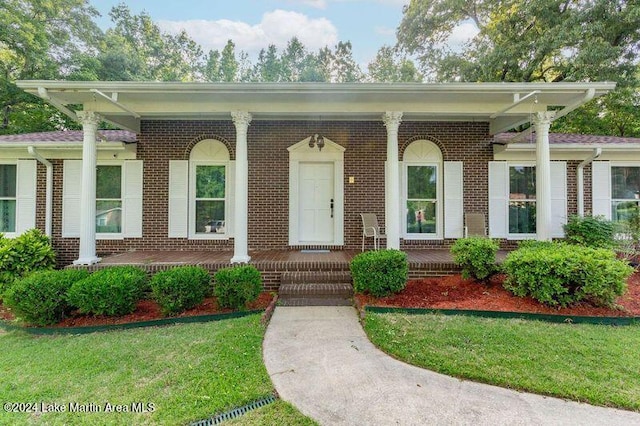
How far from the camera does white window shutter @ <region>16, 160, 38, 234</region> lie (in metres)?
6.98

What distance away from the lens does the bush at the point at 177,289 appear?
13.8 feet

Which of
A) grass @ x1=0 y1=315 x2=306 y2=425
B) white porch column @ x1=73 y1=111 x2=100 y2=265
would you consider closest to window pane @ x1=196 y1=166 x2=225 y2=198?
white porch column @ x1=73 y1=111 x2=100 y2=265

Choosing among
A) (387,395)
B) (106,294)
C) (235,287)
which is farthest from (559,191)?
(106,294)

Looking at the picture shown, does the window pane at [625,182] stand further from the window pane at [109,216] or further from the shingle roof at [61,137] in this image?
the window pane at [109,216]

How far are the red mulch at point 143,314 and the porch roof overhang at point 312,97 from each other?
3.36 meters

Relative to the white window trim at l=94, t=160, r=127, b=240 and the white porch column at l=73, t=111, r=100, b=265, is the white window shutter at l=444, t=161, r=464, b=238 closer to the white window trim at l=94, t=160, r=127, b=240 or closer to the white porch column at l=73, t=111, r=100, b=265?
the white porch column at l=73, t=111, r=100, b=265

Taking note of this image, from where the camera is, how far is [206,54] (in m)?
22.9

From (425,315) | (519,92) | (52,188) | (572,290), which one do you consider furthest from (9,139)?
(572,290)

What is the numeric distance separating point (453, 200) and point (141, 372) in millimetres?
6729

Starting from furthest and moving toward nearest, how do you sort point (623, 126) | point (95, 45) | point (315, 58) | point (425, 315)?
1. point (315, 58)
2. point (95, 45)
3. point (623, 126)
4. point (425, 315)

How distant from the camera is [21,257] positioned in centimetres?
549

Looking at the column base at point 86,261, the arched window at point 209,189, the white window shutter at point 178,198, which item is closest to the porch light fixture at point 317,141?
the arched window at point 209,189

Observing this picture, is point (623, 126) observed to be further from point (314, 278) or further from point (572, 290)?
point (314, 278)

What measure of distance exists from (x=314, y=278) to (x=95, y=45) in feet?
57.8
